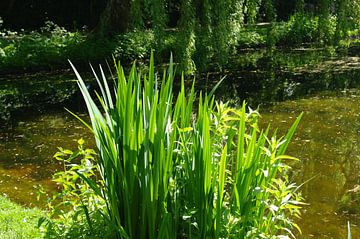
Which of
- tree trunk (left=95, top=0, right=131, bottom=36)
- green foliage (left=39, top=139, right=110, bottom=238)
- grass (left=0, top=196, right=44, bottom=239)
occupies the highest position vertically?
tree trunk (left=95, top=0, right=131, bottom=36)

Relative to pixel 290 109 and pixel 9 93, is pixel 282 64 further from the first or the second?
pixel 9 93

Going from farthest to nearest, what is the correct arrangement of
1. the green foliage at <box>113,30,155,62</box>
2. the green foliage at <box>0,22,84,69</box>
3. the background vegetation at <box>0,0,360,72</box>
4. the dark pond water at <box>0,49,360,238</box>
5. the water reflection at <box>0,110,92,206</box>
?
1. the green foliage at <box>113,30,155,62</box>
2. the green foliage at <box>0,22,84,69</box>
3. the background vegetation at <box>0,0,360,72</box>
4. the water reflection at <box>0,110,92,206</box>
5. the dark pond water at <box>0,49,360,238</box>

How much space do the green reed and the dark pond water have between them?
2.07m

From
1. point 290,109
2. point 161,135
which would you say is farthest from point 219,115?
point 290,109

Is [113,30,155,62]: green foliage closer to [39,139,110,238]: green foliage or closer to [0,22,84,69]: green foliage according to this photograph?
[0,22,84,69]: green foliage

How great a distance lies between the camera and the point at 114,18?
12.9 m

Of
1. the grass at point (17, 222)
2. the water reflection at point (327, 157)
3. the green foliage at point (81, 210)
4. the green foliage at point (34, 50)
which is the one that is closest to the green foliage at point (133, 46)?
the green foliage at point (34, 50)

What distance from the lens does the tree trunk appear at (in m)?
12.6

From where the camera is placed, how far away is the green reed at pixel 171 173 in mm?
1968

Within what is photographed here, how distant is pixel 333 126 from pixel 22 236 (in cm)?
512

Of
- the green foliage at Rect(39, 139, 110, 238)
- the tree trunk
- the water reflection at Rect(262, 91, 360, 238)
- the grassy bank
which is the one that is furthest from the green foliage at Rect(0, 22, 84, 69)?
the green foliage at Rect(39, 139, 110, 238)

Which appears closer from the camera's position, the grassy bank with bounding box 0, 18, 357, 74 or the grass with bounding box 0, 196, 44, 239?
the grass with bounding box 0, 196, 44, 239

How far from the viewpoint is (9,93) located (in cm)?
939

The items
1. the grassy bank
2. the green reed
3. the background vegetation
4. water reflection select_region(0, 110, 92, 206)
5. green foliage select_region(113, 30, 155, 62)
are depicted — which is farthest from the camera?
green foliage select_region(113, 30, 155, 62)
